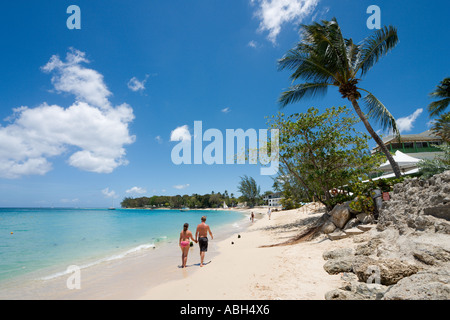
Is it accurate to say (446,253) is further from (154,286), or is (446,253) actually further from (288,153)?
(288,153)

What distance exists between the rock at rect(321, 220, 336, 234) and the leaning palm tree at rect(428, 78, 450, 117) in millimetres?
21627

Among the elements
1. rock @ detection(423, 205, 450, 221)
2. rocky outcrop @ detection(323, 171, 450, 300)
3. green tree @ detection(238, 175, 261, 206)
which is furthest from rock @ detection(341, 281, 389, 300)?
green tree @ detection(238, 175, 261, 206)

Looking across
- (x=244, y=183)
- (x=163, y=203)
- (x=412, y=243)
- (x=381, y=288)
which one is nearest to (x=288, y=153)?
(x=412, y=243)

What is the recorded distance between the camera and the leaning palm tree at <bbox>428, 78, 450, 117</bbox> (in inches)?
771

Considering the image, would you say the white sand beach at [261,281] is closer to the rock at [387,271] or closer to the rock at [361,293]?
the rock at [361,293]

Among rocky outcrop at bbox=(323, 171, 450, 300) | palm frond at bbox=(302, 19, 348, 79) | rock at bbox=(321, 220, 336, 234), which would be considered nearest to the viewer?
rocky outcrop at bbox=(323, 171, 450, 300)

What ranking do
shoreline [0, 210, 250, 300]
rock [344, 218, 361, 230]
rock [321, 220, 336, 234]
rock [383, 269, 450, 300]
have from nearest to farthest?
1. rock [383, 269, 450, 300]
2. shoreline [0, 210, 250, 300]
3. rock [344, 218, 361, 230]
4. rock [321, 220, 336, 234]

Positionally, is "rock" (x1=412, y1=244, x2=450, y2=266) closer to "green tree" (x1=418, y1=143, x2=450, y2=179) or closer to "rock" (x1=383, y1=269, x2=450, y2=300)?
"rock" (x1=383, y1=269, x2=450, y2=300)

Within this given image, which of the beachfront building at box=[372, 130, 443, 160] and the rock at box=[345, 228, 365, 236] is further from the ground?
the beachfront building at box=[372, 130, 443, 160]

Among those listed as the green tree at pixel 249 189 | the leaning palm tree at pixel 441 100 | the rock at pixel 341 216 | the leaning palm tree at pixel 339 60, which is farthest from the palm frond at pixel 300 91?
the green tree at pixel 249 189

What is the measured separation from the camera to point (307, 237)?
8.75 meters

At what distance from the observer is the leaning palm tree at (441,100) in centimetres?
1959

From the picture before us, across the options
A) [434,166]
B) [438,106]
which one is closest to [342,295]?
[434,166]
